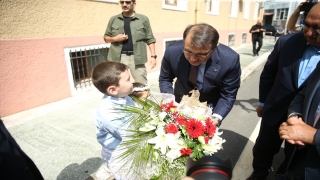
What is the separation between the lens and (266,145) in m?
2.21

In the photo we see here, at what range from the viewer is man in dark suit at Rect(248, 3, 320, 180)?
1704 mm

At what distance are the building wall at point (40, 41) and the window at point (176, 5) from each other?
2651mm

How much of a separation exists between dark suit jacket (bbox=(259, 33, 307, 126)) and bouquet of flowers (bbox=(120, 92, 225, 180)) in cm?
95

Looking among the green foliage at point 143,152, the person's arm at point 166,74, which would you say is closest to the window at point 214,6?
the person's arm at point 166,74

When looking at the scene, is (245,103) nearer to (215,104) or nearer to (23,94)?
(215,104)

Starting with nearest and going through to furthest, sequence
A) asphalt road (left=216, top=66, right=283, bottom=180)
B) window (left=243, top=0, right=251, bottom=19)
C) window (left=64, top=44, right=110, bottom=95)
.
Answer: asphalt road (left=216, top=66, right=283, bottom=180) → window (left=64, top=44, right=110, bottom=95) → window (left=243, top=0, right=251, bottom=19)

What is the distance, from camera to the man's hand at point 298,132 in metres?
1.31

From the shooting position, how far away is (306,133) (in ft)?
4.36

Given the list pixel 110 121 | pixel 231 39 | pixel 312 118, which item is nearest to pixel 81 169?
pixel 110 121

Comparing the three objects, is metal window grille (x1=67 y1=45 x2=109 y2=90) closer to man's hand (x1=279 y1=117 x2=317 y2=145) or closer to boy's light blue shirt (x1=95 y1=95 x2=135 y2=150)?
boy's light blue shirt (x1=95 y1=95 x2=135 y2=150)

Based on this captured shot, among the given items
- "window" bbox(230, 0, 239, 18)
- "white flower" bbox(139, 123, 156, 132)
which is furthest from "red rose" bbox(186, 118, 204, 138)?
"window" bbox(230, 0, 239, 18)

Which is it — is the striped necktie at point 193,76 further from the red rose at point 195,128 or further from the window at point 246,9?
the window at point 246,9

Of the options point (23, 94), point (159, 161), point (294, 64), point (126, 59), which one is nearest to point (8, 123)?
point (23, 94)

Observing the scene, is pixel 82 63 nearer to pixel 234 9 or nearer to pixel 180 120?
pixel 180 120
